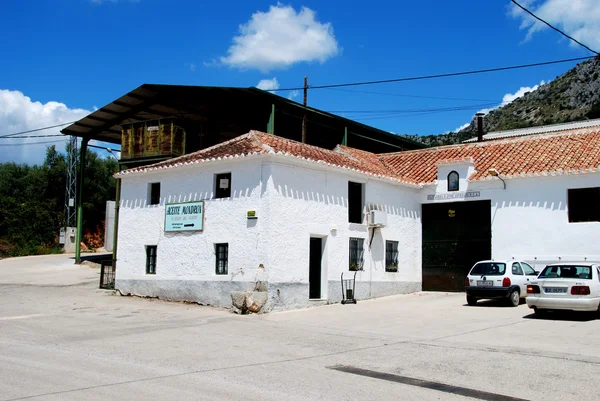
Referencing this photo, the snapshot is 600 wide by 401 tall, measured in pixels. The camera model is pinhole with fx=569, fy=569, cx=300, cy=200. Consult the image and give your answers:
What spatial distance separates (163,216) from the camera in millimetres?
20016

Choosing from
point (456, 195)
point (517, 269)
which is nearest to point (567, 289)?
point (517, 269)

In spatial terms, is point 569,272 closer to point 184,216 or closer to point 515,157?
point 515,157

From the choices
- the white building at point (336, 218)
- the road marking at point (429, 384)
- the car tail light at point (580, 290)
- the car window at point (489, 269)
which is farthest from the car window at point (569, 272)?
the road marking at point (429, 384)

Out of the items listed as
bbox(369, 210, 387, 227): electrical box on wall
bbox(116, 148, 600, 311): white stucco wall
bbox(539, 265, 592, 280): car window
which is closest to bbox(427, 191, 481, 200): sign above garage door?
bbox(116, 148, 600, 311): white stucco wall

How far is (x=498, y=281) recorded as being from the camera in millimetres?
17250

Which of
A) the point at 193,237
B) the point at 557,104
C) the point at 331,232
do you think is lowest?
the point at 193,237

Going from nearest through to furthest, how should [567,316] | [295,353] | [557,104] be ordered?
[295,353] → [567,316] → [557,104]

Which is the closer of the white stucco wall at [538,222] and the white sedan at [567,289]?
the white sedan at [567,289]

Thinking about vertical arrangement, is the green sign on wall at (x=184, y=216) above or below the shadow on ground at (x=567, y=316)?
above

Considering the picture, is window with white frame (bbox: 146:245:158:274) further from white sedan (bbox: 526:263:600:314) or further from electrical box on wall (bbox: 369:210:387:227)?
white sedan (bbox: 526:263:600:314)

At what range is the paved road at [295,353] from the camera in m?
7.48

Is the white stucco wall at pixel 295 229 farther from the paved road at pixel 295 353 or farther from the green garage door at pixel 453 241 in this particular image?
the paved road at pixel 295 353

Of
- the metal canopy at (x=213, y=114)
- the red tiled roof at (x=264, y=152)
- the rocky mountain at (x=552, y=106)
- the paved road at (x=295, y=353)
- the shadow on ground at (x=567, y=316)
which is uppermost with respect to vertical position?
the rocky mountain at (x=552, y=106)

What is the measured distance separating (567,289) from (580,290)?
29 cm
